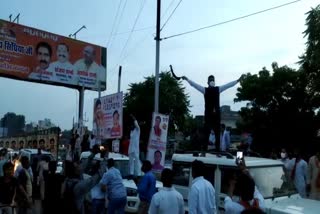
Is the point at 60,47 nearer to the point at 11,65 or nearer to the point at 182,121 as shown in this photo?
the point at 11,65

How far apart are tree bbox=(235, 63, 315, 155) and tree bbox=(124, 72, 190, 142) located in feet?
40.6

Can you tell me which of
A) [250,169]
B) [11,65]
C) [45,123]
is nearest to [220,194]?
[250,169]

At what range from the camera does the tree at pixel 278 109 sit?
119 feet

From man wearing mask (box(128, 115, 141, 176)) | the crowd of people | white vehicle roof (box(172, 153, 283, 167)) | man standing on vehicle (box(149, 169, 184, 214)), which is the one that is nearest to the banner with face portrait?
man wearing mask (box(128, 115, 141, 176))

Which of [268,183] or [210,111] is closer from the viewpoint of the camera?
[268,183]

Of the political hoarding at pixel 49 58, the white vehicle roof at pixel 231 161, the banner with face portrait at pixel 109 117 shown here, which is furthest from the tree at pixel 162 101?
the white vehicle roof at pixel 231 161

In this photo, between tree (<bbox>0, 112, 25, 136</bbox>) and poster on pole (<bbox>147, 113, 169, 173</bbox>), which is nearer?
poster on pole (<bbox>147, 113, 169, 173</bbox>)

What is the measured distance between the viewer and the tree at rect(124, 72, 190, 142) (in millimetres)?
50491

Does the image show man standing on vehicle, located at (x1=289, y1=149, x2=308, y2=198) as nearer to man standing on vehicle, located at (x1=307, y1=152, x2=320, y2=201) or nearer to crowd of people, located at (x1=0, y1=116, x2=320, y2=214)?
crowd of people, located at (x1=0, y1=116, x2=320, y2=214)

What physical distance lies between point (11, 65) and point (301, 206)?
24383 mm

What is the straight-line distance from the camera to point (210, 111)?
12023 millimetres

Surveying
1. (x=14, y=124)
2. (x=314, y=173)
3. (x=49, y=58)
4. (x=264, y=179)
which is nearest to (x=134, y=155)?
(x=314, y=173)

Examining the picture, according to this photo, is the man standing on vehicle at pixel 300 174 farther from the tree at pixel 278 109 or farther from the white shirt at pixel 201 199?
the tree at pixel 278 109

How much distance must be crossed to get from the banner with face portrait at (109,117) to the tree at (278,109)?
71.3ft
